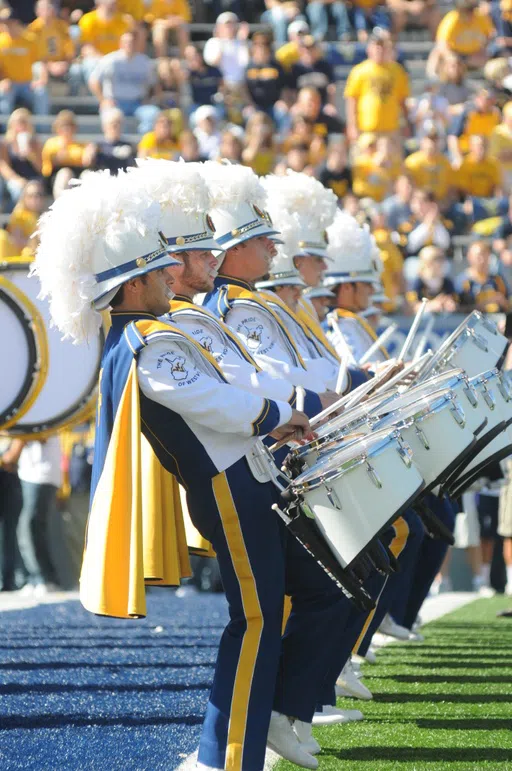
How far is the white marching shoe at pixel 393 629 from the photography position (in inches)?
329

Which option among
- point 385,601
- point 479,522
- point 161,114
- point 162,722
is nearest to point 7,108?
point 161,114

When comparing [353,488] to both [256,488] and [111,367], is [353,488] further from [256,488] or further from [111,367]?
[111,367]

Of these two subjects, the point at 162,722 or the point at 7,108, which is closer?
the point at 162,722

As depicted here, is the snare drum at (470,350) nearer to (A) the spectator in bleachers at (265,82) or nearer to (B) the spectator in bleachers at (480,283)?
(B) the spectator in bleachers at (480,283)

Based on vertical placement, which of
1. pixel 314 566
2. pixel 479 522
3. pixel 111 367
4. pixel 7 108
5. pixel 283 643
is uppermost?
pixel 111 367

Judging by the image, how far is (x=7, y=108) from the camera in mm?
16625

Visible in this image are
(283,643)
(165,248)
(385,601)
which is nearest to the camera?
(165,248)

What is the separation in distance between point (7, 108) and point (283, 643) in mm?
12699

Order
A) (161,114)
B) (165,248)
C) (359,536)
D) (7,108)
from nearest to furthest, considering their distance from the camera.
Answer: (359,536), (165,248), (161,114), (7,108)

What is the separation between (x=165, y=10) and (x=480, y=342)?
12.6 m

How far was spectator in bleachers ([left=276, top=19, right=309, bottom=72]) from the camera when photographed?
16.7 m

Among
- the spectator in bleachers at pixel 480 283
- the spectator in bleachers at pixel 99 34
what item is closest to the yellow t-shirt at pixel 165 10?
the spectator in bleachers at pixel 99 34

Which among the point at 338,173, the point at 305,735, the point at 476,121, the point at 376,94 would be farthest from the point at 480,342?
the point at 476,121

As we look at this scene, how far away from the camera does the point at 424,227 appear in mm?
14188
